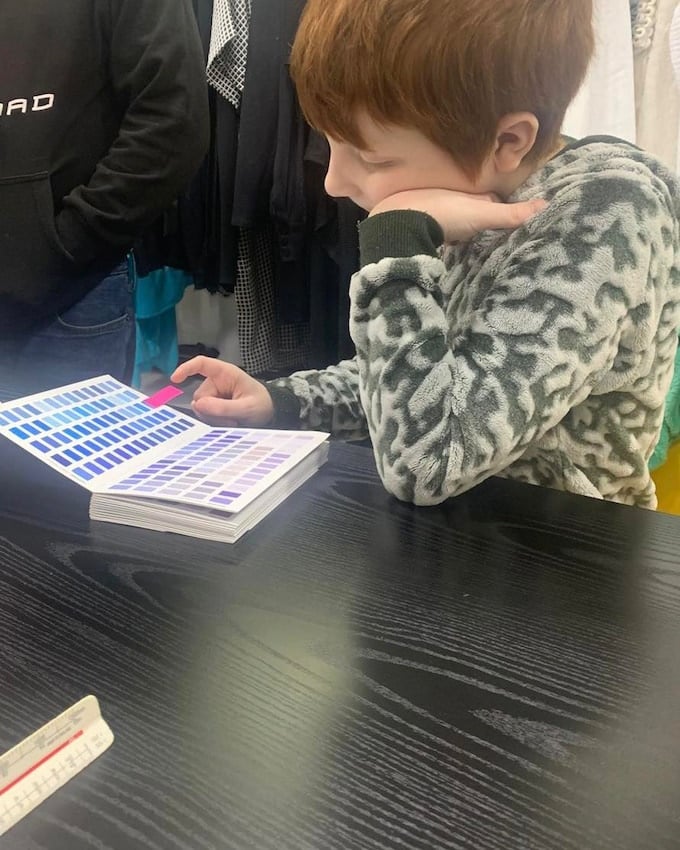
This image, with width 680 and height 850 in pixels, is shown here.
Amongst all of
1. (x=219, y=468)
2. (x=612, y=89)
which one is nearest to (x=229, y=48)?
(x=612, y=89)

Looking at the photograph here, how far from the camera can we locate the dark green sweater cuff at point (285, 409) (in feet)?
2.71

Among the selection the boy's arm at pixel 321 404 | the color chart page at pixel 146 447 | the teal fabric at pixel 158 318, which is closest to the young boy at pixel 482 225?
the color chart page at pixel 146 447

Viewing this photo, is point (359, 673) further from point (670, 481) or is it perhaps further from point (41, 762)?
point (670, 481)

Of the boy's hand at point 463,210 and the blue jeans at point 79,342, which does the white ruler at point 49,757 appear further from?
the blue jeans at point 79,342

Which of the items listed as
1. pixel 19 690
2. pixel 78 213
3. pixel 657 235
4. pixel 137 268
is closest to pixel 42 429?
pixel 19 690

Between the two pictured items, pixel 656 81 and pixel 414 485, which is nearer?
pixel 414 485

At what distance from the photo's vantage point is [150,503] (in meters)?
0.58

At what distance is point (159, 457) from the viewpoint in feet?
2.18

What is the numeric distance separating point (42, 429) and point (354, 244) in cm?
110

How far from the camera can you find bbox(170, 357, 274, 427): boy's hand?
0.80 meters

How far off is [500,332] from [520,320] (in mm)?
17

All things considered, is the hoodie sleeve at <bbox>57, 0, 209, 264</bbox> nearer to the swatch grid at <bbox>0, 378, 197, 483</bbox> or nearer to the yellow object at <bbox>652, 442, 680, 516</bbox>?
the swatch grid at <bbox>0, 378, 197, 483</bbox>

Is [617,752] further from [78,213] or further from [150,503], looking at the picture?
[78,213]

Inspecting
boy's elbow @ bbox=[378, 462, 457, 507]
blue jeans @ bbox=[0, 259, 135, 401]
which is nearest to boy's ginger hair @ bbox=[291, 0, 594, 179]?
boy's elbow @ bbox=[378, 462, 457, 507]
